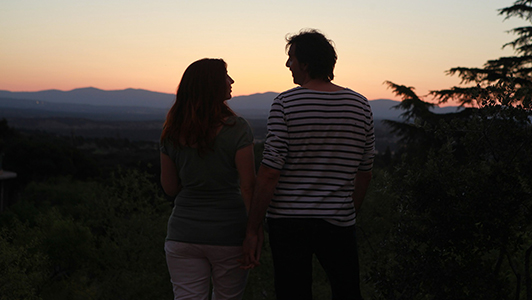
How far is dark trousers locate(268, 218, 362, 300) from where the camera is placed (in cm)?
240

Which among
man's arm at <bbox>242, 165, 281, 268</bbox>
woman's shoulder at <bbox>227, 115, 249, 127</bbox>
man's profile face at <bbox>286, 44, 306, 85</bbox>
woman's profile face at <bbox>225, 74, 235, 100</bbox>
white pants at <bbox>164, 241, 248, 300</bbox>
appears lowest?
white pants at <bbox>164, 241, 248, 300</bbox>

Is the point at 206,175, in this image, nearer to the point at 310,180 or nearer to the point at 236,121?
the point at 236,121

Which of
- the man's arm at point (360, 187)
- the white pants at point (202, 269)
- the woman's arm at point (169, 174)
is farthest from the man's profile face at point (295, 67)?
the white pants at point (202, 269)

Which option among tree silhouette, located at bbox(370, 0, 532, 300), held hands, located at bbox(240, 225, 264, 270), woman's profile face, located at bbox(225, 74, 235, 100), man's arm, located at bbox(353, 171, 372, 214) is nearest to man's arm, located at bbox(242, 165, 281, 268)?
held hands, located at bbox(240, 225, 264, 270)

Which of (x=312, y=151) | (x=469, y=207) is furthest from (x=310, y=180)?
(x=469, y=207)

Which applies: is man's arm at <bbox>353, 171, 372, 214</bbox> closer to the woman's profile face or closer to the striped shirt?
the striped shirt

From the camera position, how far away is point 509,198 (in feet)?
9.53

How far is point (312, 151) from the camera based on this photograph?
2.40 meters

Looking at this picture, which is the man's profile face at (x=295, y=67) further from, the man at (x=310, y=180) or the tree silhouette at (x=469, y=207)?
the tree silhouette at (x=469, y=207)

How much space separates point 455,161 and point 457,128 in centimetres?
28

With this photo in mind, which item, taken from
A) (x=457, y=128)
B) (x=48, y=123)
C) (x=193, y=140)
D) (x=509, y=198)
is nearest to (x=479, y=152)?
(x=457, y=128)

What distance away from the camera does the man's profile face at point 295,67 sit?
8.32 feet

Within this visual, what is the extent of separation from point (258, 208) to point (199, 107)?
59 cm

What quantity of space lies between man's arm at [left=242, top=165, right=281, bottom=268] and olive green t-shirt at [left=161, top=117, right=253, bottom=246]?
89 mm
